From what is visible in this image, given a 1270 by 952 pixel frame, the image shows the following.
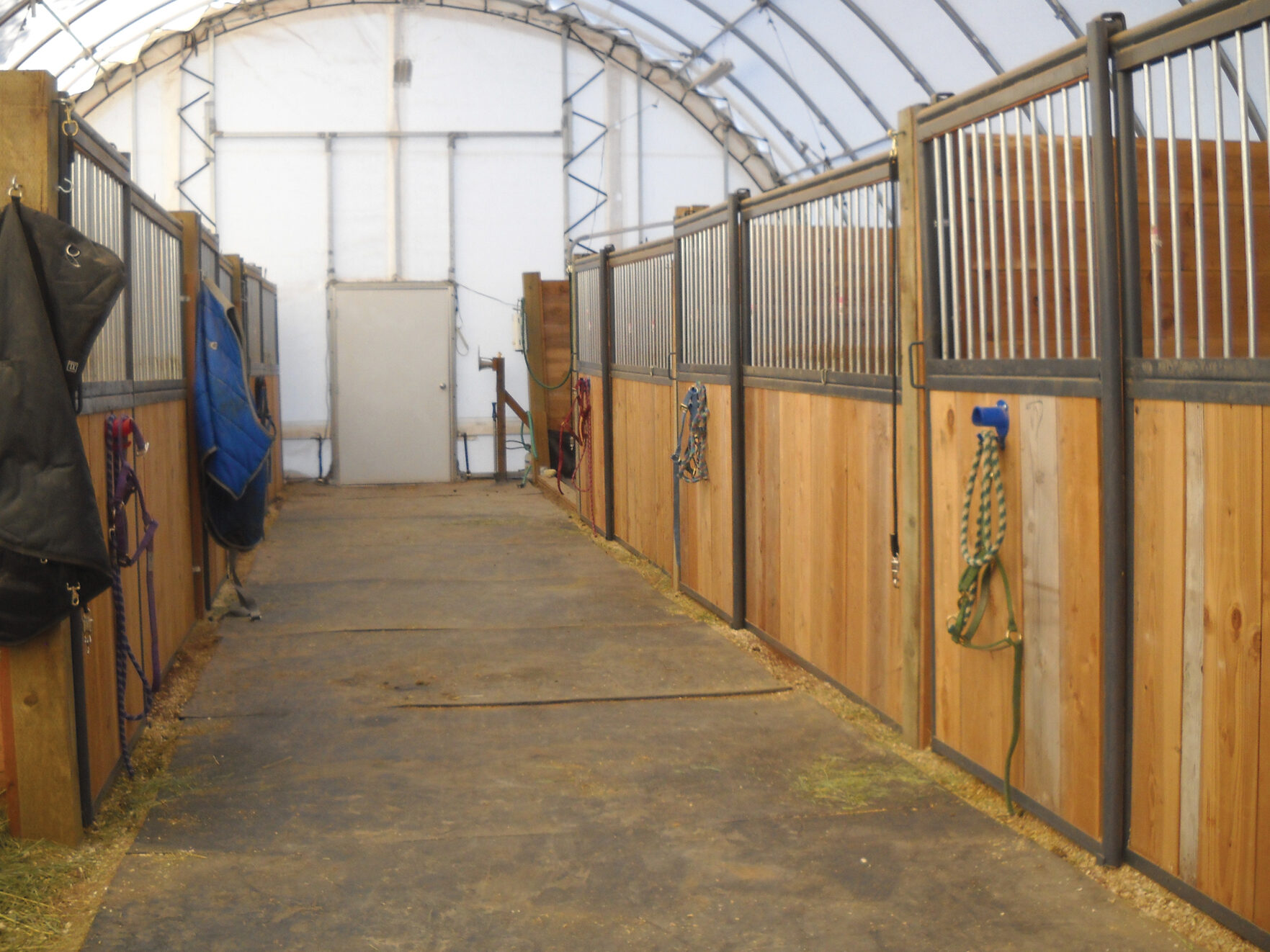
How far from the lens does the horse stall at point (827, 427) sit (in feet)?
11.8

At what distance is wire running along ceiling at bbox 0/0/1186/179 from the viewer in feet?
26.5

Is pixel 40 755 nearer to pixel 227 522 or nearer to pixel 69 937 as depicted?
pixel 69 937

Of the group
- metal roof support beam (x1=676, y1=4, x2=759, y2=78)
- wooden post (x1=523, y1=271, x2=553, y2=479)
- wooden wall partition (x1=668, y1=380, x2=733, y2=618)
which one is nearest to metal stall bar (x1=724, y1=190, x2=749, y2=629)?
wooden wall partition (x1=668, y1=380, x2=733, y2=618)

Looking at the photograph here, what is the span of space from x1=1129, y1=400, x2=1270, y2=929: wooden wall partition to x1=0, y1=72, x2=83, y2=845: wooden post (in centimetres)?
224

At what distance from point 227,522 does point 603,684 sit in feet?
6.09

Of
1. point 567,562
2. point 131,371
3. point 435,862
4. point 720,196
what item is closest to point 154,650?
point 131,371

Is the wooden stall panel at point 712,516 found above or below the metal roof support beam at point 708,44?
below

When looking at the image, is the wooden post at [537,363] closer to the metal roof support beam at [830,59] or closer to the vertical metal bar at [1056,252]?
the metal roof support beam at [830,59]

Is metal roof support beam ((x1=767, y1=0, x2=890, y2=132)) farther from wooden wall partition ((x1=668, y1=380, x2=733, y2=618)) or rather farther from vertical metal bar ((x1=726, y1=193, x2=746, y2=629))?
vertical metal bar ((x1=726, y1=193, x2=746, y2=629))

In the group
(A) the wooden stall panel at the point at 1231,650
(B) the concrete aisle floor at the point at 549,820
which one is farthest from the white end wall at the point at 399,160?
(A) the wooden stall panel at the point at 1231,650

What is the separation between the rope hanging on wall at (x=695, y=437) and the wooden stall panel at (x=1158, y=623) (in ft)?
9.73

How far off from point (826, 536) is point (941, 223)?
1206mm

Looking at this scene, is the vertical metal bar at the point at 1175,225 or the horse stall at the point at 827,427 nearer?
the vertical metal bar at the point at 1175,225

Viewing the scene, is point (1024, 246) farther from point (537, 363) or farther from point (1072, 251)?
point (537, 363)
